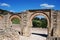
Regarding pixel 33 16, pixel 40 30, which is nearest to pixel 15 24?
pixel 40 30

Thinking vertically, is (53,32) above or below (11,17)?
below

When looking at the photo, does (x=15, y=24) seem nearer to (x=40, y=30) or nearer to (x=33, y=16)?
(x=40, y=30)

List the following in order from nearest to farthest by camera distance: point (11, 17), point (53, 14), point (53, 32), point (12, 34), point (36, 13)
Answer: point (12, 34) < point (53, 32) < point (53, 14) < point (36, 13) < point (11, 17)

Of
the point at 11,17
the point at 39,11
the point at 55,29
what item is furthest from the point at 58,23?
the point at 11,17

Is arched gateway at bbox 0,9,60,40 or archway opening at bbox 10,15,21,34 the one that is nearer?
arched gateway at bbox 0,9,60,40

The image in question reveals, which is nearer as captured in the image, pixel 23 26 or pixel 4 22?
pixel 23 26

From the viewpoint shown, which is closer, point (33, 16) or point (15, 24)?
point (33, 16)

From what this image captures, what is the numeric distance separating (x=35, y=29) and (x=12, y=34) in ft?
79.0

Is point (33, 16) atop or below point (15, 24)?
atop

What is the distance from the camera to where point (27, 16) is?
67.7 ft

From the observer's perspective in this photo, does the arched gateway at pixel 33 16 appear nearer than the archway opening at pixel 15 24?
Yes

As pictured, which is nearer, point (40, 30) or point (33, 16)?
point (33, 16)

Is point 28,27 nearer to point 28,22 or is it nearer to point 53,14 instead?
point 28,22

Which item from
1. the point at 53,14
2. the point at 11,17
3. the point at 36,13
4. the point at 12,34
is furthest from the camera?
the point at 11,17
